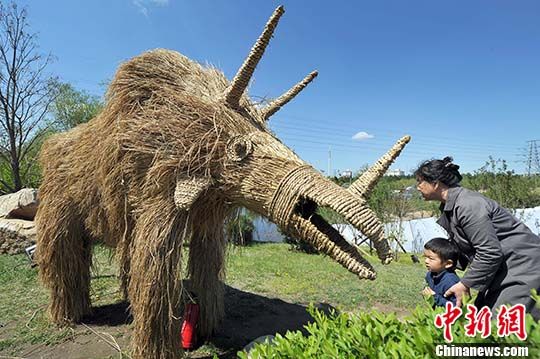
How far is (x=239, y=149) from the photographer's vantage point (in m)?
2.62

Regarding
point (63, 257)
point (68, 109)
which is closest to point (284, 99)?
point (63, 257)

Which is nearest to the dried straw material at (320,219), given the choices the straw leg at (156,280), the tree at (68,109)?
the straw leg at (156,280)

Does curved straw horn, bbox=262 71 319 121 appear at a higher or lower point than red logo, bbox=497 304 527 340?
higher

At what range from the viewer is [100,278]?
6512 mm

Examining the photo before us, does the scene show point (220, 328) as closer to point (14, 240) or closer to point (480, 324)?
point (480, 324)

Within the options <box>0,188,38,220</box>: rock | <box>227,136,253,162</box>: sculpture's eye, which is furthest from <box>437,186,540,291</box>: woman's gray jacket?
<box>0,188,38,220</box>: rock

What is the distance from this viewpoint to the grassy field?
401 centimetres

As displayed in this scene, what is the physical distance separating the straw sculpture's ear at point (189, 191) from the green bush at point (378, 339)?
1.28 m

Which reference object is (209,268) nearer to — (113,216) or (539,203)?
(113,216)

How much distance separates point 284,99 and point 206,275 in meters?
2.18

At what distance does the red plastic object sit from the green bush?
236cm

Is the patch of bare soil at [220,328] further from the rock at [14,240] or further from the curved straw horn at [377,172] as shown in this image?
the rock at [14,240]

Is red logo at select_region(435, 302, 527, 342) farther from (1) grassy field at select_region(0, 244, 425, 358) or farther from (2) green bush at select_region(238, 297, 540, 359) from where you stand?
(1) grassy field at select_region(0, 244, 425, 358)

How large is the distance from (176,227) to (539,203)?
790 inches
